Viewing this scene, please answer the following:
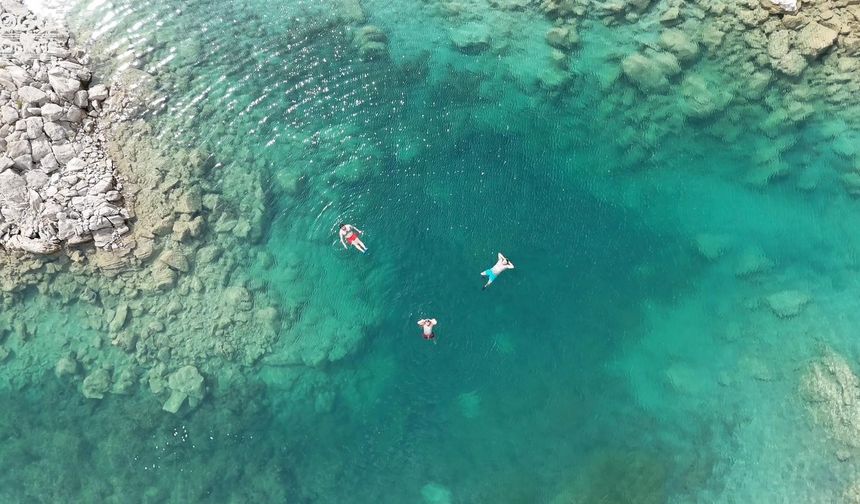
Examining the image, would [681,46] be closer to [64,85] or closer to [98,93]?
[98,93]

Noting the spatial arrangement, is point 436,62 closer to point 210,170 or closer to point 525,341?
point 210,170

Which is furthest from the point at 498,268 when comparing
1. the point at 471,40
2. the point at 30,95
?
the point at 30,95

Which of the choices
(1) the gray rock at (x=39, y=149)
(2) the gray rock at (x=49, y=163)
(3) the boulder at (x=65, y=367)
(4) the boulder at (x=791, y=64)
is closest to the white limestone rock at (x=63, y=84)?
(1) the gray rock at (x=39, y=149)

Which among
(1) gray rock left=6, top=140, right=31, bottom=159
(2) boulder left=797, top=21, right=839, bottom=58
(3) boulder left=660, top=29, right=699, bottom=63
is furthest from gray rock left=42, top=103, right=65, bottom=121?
(2) boulder left=797, top=21, right=839, bottom=58

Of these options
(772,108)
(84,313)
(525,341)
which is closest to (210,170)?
(84,313)

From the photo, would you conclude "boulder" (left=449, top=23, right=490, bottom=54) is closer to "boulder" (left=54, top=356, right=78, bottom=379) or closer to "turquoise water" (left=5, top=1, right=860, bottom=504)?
"turquoise water" (left=5, top=1, right=860, bottom=504)

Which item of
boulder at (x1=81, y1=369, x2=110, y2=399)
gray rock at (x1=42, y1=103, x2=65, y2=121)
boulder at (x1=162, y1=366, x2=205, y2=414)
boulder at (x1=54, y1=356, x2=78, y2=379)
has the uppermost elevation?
gray rock at (x1=42, y1=103, x2=65, y2=121)
